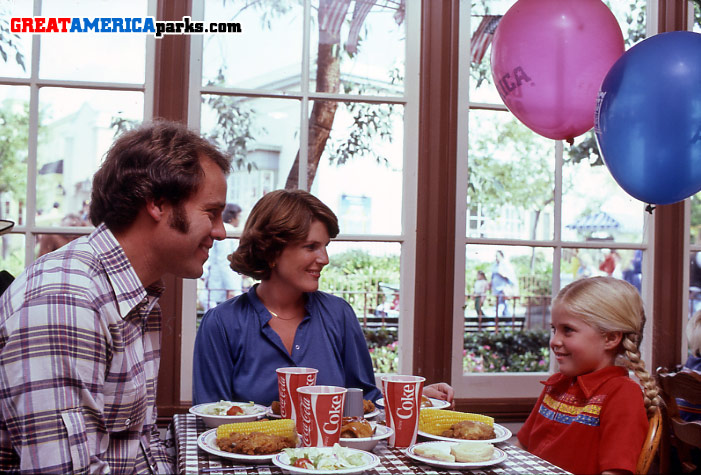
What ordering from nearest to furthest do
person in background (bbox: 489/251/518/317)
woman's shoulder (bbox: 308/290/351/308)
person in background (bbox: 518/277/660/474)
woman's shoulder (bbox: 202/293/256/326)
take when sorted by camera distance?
person in background (bbox: 518/277/660/474) < woman's shoulder (bbox: 202/293/256/326) < woman's shoulder (bbox: 308/290/351/308) < person in background (bbox: 489/251/518/317)

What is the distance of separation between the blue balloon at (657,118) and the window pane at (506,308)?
0.84 m

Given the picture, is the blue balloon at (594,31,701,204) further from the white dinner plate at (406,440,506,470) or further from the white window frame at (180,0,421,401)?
the white dinner plate at (406,440,506,470)

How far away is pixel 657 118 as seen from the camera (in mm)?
1848

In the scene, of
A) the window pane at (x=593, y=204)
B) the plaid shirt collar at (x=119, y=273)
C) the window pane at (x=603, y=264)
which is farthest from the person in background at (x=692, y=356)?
the plaid shirt collar at (x=119, y=273)

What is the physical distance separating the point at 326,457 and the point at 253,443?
15 cm

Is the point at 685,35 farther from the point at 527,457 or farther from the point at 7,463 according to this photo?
the point at 7,463

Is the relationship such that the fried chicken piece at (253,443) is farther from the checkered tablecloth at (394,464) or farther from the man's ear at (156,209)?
the man's ear at (156,209)

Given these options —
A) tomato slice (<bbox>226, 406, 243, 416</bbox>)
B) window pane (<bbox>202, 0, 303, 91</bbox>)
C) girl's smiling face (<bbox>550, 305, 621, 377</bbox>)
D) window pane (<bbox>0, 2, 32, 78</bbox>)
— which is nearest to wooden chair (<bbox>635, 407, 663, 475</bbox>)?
girl's smiling face (<bbox>550, 305, 621, 377</bbox>)

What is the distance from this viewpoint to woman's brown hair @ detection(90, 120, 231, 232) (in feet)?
4.24

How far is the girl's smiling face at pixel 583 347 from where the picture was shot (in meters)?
1.76

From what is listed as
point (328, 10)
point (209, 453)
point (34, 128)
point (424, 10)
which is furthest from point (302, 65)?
point (209, 453)

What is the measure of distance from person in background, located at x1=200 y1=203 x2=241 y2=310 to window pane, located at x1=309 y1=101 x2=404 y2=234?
0.32 meters

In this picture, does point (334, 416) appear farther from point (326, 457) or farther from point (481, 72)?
point (481, 72)

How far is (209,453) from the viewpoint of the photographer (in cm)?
129
